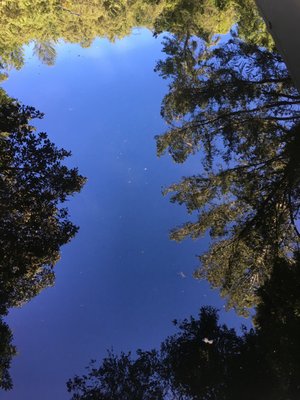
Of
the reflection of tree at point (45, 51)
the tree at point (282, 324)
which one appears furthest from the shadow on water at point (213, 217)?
the reflection of tree at point (45, 51)

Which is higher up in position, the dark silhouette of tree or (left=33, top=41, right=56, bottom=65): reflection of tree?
→ (left=33, top=41, right=56, bottom=65): reflection of tree

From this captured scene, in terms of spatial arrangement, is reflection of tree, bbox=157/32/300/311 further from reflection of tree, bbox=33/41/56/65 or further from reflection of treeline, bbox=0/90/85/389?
reflection of tree, bbox=33/41/56/65

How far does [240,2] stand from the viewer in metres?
11.6

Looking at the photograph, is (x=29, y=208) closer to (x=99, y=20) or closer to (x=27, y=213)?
(x=27, y=213)

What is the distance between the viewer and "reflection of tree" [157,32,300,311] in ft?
24.1

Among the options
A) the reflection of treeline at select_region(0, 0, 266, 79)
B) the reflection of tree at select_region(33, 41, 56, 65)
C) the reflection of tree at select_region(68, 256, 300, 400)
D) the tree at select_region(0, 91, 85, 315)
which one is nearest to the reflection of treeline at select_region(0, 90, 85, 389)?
the tree at select_region(0, 91, 85, 315)

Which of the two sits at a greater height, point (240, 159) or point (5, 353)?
point (240, 159)

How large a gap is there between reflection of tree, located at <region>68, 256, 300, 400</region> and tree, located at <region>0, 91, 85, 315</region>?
2261 millimetres

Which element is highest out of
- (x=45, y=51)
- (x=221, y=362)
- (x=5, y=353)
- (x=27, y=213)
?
(x=45, y=51)

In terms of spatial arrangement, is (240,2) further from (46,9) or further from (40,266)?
(40,266)

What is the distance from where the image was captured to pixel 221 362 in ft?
20.5

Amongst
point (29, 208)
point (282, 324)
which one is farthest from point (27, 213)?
point (282, 324)

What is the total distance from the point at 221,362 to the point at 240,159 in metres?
4.36

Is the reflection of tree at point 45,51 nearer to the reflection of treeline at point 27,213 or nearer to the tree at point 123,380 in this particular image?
the reflection of treeline at point 27,213
